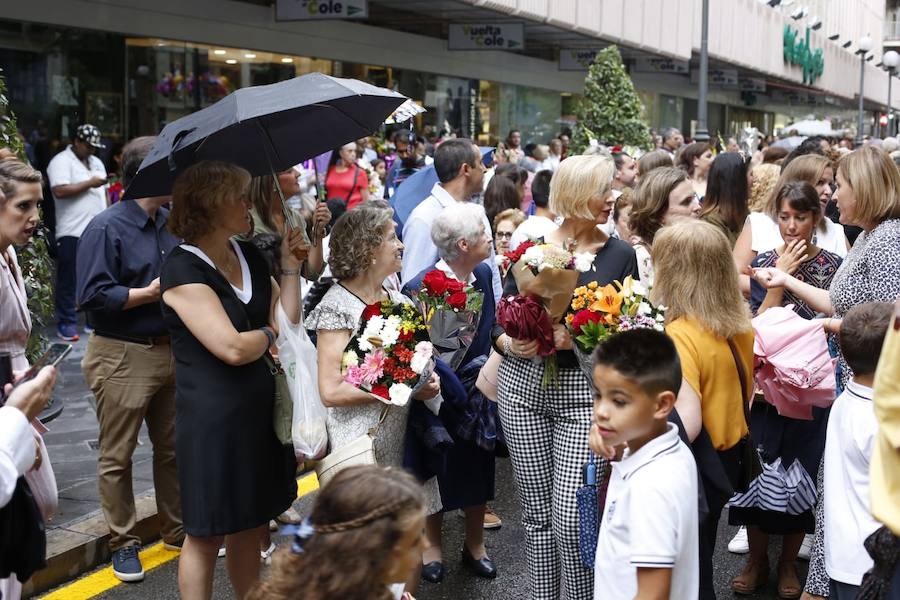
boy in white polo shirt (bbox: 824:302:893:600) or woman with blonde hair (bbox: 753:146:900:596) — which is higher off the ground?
woman with blonde hair (bbox: 753:146:900:596)

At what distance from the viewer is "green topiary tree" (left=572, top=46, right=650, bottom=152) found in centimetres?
1662

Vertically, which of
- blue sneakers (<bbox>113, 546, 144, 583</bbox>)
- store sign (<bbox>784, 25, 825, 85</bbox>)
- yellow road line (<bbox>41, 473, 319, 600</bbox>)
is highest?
store sign (<bbox>784, 25, 825, 85</bbox>)

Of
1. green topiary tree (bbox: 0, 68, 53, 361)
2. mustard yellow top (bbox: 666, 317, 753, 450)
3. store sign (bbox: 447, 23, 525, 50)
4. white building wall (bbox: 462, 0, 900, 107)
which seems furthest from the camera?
white building wall (bbox: 462, 0, 900, 107)

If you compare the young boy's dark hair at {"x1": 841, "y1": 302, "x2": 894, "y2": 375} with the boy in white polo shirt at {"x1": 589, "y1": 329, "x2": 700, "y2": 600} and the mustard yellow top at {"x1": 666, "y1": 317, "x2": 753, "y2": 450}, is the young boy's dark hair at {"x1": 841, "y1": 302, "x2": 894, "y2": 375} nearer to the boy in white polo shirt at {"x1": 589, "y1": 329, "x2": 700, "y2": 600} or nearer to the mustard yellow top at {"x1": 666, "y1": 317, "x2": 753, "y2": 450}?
the mustard yellow top at {"x1": 666, "y1": 317, "x2": 753, "y2": 450}

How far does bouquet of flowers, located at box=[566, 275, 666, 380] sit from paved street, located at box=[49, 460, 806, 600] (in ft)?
5.31

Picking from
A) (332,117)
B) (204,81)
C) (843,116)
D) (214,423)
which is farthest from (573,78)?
(843,116)

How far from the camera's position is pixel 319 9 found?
13.3 meters

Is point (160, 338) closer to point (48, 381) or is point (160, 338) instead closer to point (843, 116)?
point (48, 381)

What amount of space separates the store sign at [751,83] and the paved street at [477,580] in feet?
112

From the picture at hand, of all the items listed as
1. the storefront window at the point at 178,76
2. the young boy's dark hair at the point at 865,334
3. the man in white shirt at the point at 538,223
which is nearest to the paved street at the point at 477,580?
the man in white shirt at the point at 538,223

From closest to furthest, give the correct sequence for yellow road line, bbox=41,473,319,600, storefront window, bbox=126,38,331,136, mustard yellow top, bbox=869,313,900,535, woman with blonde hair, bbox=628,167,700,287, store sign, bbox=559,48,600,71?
1. mustard yellow top, bbox=869,313,900,535
2. yellow road line, bbox=41,473,319,600
3. woman with blonde hair, bbox=628,167,700,287
4. storefront window, bbox=126,38,331,136
5. store sign, bbox=559,48,600,71

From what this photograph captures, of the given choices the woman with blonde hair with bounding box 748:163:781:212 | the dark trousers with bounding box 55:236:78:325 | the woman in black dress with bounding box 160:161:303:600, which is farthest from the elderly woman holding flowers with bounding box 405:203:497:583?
the dark trousers with bounding box 55:236:78:325

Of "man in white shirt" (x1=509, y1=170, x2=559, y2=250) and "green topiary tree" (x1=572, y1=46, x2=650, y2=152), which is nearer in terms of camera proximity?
"man in white shirt" (x1=509, y1=170, x2=559, y2=250)

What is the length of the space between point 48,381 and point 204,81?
38.4 feet
